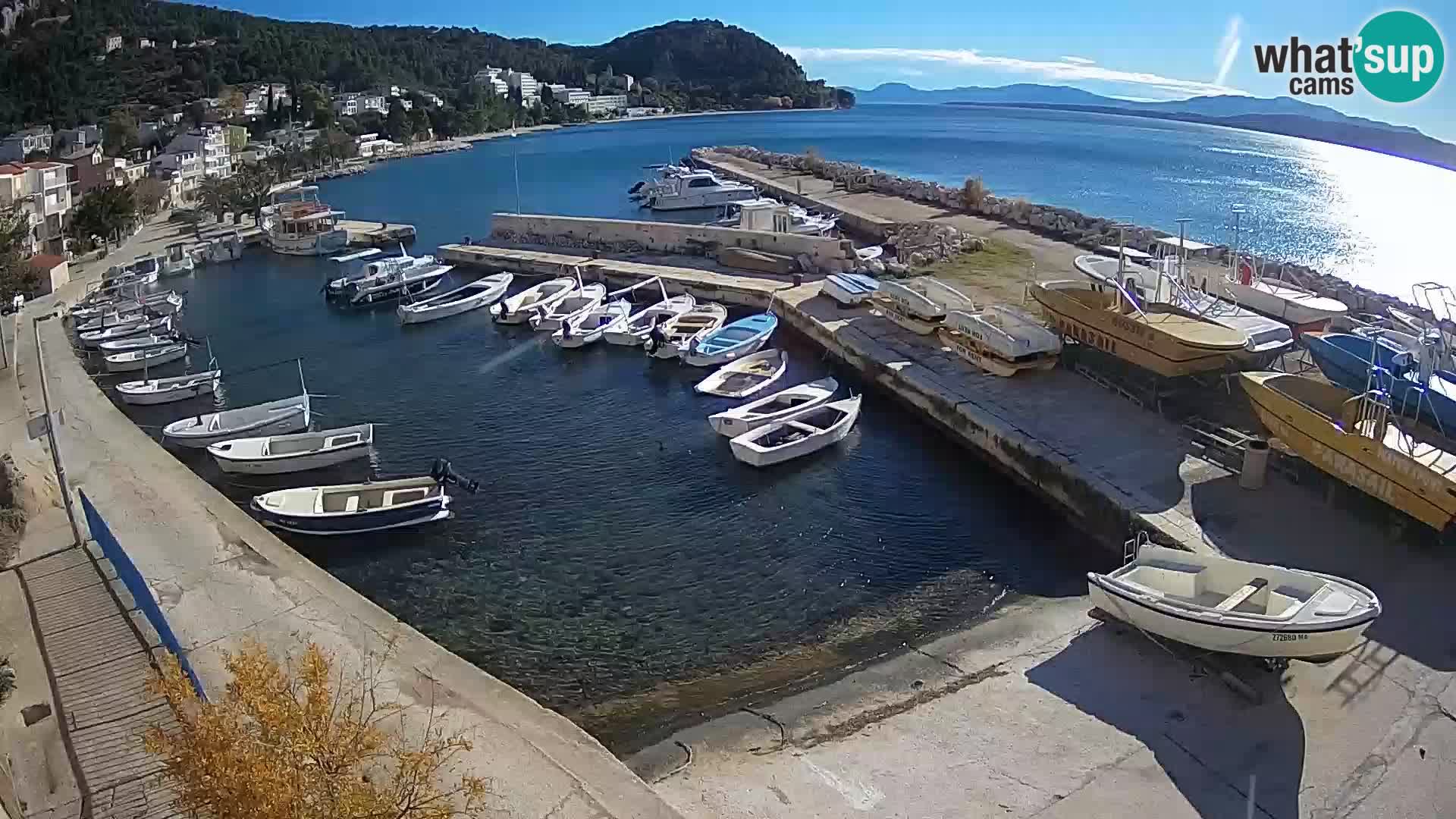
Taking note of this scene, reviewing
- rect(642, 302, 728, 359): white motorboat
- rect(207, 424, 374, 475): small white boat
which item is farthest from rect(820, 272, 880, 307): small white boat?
rect(207, 424, 374, 475): small white boat

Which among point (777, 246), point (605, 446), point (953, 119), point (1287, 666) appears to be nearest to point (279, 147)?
point (777, 246)

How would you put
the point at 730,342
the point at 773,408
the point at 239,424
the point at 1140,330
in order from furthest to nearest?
the point at 730,342
the point at 773,408
the point at 239,424
the point at 1140,330

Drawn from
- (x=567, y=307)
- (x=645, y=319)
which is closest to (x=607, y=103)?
(x=567, y=307)

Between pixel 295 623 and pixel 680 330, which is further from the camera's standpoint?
pixel 680 330

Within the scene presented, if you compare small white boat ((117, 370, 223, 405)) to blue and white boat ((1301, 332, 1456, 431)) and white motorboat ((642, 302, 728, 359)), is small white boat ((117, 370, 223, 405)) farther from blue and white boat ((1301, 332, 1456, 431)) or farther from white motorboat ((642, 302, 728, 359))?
blue and white boat ((1301, 332, 1456, 431))

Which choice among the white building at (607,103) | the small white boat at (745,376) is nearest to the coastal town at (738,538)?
the small white boat at (745,376)

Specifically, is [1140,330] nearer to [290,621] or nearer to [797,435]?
[797,435]
